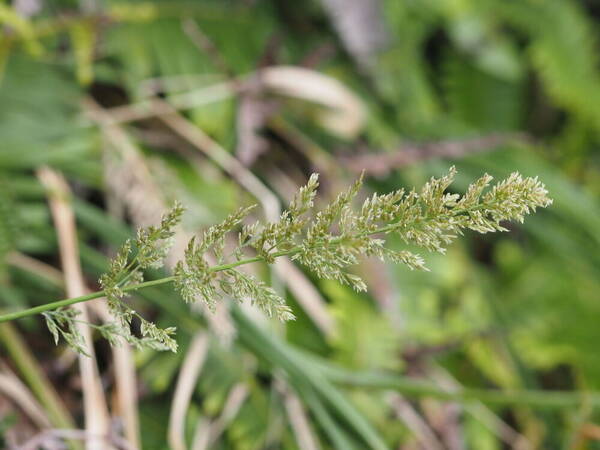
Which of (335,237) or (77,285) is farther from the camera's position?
(77,285)

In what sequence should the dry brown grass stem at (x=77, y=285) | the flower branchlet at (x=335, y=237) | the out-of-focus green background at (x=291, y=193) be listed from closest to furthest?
1. the flower branchlet at (x=335, y=237)
2. the dry brown grass stem at (x=77, y=285)
3. the out-of-focus green background at (x=291, y=193)

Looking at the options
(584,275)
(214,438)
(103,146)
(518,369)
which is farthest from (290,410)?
(584,275)

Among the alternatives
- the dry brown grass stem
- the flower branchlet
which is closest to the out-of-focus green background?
the dry brown grass stem

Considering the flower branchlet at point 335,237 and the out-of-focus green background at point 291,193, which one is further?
the out-of-focus green background at point 291,193

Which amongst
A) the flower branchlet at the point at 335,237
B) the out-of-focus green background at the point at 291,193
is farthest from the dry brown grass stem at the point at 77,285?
the flower branchlet at the point at 335,237

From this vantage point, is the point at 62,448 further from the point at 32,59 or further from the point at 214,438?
the point at 32,59

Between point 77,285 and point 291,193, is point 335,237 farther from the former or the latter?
point 291,193

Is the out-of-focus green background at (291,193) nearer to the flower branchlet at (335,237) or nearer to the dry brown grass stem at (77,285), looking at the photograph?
the dry brown grass stem at (77,285)

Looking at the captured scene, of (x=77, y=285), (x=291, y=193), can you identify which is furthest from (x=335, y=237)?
(x=291, y=193)
